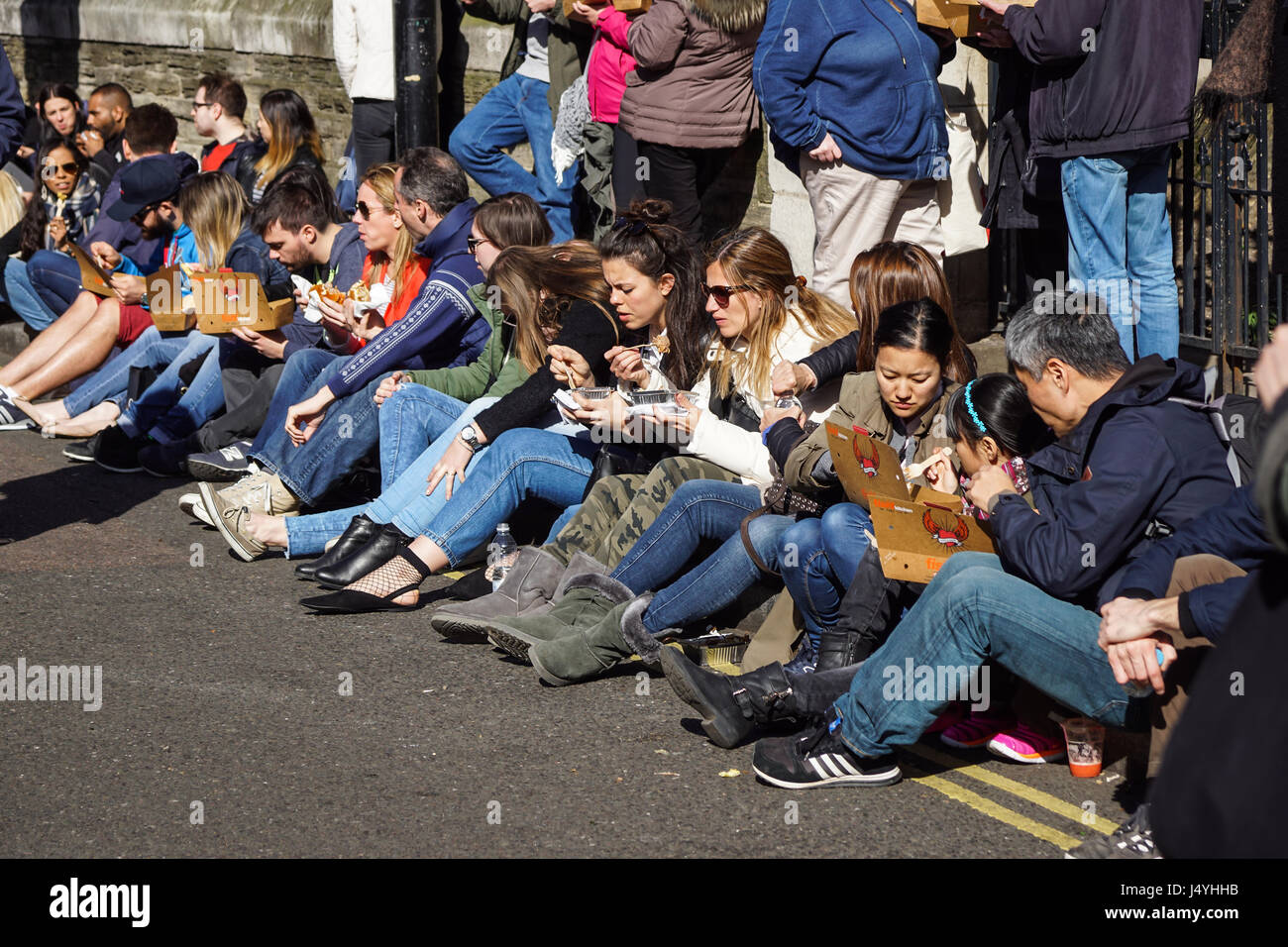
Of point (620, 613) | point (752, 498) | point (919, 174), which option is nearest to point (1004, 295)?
point (919, 174)

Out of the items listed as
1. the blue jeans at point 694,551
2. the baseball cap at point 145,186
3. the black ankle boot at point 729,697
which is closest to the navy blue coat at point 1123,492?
the black ankle boot at point 729,697

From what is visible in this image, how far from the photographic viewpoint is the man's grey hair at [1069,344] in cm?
427

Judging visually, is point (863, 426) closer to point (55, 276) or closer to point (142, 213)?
point (142, 213)

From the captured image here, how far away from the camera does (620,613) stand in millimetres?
5211

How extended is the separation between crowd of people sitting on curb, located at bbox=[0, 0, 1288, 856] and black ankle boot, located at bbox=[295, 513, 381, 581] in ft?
0.05

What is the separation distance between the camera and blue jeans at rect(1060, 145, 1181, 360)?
244 inches

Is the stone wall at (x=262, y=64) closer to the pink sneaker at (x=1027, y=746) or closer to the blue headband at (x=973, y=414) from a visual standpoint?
the blue headband at (x=973, y=414)

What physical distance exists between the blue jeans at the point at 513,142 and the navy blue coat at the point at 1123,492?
568 cm

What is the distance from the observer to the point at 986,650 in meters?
4.11

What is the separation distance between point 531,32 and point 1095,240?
174 inches

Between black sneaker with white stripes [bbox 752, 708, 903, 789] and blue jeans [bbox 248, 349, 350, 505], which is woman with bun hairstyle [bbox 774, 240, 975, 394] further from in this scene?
blue jeans [bbox 248, 349, 350, 505]

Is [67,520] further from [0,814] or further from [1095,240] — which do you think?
[1095,240]

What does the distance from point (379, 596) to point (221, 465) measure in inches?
95.3

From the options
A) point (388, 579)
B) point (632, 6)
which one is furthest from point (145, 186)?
point (388, 579)
